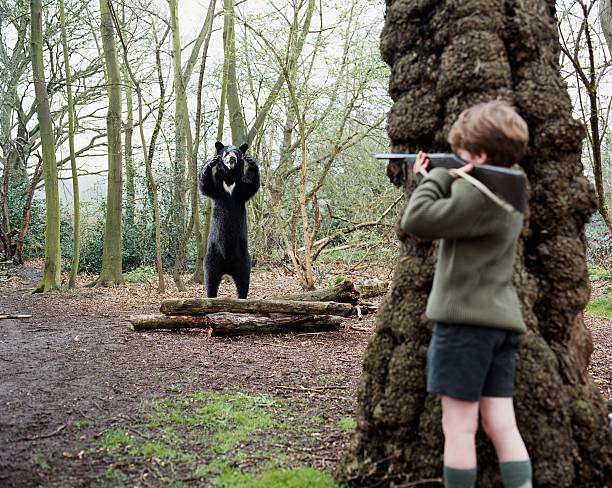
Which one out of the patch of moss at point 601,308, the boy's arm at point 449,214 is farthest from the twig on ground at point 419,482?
the patch of moss at point 601,308

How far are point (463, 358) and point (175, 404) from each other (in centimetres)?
259

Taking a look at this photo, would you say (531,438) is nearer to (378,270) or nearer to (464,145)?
(464,145)

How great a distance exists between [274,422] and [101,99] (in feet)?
59.7

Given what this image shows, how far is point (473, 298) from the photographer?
2.28 meters

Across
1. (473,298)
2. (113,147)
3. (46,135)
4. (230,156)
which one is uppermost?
(46,135)

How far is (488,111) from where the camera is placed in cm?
230

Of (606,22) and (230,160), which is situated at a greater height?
(606,22)

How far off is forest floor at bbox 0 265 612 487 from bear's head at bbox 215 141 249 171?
82.5 inches

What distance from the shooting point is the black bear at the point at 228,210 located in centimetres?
760

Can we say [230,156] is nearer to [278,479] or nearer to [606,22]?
[278,479]

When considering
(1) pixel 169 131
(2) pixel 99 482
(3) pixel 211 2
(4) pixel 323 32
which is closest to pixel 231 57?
(4) pixel 323 32

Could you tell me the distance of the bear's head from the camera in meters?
7.36

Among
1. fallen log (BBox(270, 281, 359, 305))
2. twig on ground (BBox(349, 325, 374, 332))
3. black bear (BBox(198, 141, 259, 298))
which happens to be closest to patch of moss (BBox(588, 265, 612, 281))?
fallen log (BBox(270, 281, 359, 305))

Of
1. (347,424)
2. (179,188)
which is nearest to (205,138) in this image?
(179,188)
